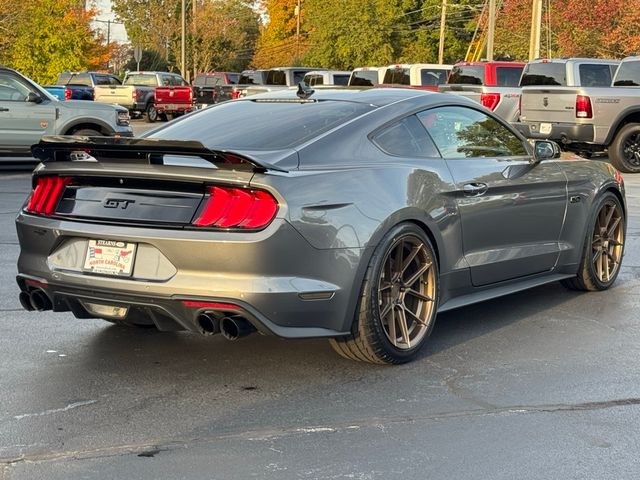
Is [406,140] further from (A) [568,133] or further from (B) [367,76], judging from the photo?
(B) [367,76]

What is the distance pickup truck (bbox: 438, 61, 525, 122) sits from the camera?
22.1 metres

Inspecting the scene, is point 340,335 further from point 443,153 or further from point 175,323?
point 443,153

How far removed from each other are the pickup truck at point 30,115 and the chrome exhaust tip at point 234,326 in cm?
1163

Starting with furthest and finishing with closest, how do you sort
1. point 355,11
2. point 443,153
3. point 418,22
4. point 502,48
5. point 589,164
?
point 418,22 < point 355,11 < point 502,48 < point 589,164 < point 443,153

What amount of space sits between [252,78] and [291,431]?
30041mm

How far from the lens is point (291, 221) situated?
4.86 metres

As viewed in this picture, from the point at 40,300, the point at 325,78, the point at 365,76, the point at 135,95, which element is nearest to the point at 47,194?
the point at 40,300

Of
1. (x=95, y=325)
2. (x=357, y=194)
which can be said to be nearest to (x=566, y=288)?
(x=357, y=194)

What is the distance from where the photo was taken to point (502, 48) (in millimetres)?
50188

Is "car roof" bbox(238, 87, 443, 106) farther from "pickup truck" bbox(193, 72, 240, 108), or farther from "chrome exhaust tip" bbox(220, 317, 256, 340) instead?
"pickup truck" bbox(193, 72, 240, 108)

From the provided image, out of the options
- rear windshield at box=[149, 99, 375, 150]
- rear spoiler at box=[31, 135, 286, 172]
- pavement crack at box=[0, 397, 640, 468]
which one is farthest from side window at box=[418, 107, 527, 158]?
pavement crack at box=[0, 397, 640, 468]

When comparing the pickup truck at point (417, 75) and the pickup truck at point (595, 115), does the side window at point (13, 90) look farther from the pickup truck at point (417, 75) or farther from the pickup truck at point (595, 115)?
the pickup truck at point (417, 75)

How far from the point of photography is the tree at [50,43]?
41.5 m

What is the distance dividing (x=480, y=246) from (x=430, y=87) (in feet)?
66.7
